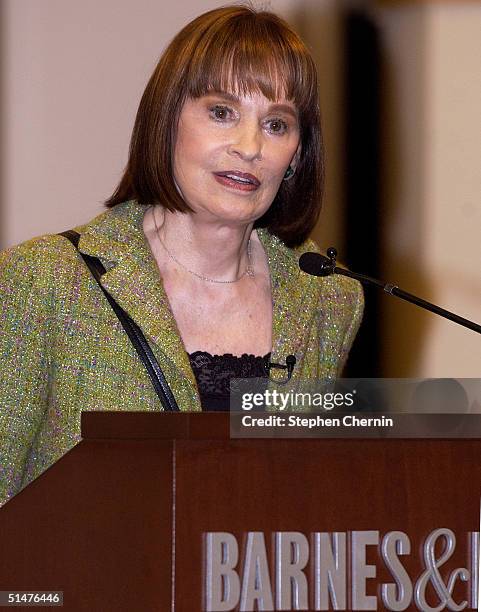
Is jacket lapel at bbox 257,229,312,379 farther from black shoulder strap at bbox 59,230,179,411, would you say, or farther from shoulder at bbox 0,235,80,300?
shoulder at bbox 0,235,80,300

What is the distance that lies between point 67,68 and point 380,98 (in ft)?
3.40

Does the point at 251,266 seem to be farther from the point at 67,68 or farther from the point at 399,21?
the point at 399,21

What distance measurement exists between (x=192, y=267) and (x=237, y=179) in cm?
22

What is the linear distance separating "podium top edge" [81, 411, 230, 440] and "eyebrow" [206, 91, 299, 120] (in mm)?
869

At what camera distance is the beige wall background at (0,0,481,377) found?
3.80m

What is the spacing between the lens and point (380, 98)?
13.5 feet

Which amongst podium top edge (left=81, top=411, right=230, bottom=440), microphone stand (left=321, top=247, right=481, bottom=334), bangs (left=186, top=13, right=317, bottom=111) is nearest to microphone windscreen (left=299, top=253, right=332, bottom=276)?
microphone stand (left=321, top=247, right=481, bottom=334)

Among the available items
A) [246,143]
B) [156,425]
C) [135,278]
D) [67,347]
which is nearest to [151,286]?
[135,278]

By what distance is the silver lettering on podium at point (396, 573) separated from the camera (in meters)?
1.40

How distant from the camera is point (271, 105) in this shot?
219 centimetres

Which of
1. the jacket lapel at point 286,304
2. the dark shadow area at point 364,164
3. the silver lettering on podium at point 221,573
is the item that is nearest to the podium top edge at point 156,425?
the silver lettering on podium at point 221,573

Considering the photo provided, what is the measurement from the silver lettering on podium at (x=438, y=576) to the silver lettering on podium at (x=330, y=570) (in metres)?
0.09

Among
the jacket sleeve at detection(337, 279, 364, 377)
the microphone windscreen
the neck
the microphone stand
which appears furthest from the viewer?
the jacket sleeve at detection(337, 279, 364, 377)

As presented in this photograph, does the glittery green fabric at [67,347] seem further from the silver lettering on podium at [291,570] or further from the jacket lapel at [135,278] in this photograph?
the silver lettering on podium at [291,570]
